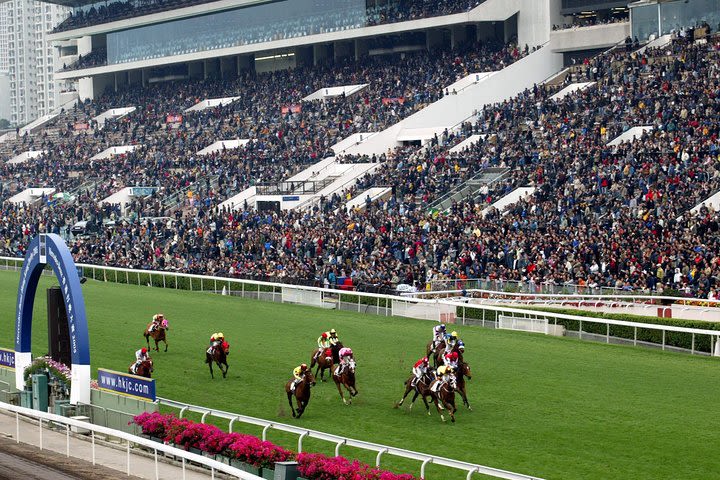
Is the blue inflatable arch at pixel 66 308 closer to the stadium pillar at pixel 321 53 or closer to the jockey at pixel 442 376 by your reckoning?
the jockey at pixel 442 376

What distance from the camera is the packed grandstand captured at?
3194cm

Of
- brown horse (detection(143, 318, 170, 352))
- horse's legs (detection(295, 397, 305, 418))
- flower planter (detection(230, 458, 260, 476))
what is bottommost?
flower planter (detection(230, 458, 260, 476))

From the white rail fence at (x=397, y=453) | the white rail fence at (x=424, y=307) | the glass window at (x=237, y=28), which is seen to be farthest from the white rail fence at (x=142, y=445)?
the glass window at (x=237, y=28)

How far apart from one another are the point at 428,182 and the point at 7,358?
21.7 meters

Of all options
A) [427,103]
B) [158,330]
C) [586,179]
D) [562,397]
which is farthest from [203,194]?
[562,397]

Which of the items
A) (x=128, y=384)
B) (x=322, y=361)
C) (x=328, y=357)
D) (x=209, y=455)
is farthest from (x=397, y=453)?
(x=322, y=361)

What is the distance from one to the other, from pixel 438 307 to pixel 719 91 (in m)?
13.1

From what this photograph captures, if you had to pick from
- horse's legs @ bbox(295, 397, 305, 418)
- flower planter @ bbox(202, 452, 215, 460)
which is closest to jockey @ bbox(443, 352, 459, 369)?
horse's legs @ bbox(295, 397, 305, 418)

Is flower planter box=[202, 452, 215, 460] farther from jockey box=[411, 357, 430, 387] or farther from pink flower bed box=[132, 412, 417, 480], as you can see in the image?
jockey box=[411, 357, 430, 387]

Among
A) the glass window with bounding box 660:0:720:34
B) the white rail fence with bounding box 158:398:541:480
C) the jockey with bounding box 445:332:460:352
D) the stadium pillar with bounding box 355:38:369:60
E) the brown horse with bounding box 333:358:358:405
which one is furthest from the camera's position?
the stadium pillar with bounding box 355:38:369:60

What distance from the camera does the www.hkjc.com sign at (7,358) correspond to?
830 inches

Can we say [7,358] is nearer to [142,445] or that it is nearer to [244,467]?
[142,445]

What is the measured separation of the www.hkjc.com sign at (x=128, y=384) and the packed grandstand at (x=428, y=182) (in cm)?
1405

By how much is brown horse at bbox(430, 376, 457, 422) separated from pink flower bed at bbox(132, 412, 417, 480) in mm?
2745
